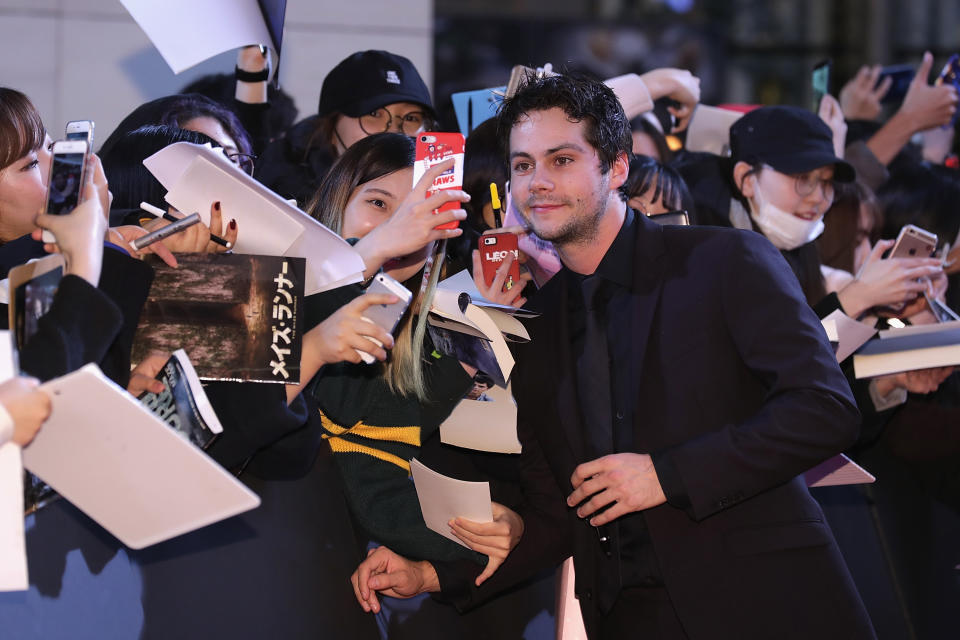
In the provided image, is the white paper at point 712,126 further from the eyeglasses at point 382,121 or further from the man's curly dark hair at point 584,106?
the man's curly dark hair at point 584,106

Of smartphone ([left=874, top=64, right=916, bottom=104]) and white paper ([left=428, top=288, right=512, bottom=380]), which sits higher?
smartphone ([left=874, top=64, right=916, bottom=104])

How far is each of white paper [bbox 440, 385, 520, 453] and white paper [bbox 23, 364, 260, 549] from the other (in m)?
1.16

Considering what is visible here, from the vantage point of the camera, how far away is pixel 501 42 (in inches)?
454

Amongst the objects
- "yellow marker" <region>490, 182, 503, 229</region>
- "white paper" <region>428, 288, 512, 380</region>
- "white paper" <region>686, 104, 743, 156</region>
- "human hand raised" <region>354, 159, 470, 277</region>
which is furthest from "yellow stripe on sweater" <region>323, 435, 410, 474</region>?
"white paper" <region>686, 104, 743, 156</region>

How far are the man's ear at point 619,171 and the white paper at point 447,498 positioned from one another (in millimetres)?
923

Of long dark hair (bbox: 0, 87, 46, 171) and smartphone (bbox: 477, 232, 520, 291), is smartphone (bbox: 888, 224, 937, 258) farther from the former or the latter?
long dark hair (bbox: 0, 87, 46, 171)

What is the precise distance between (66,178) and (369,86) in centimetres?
217

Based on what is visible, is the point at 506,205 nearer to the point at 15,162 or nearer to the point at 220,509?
the point at 15,162

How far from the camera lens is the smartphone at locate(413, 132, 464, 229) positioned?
2572mm

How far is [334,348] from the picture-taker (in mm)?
2379

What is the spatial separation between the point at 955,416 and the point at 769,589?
2.04m

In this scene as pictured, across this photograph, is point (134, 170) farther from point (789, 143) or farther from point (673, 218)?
point (789, 143)

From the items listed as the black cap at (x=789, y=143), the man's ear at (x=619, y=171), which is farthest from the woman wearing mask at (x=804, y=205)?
the man's ear at (x=619, y=171)

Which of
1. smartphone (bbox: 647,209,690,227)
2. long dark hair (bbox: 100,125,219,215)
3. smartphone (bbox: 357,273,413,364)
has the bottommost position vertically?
smartphone (bbox: 357,273,413,364)
